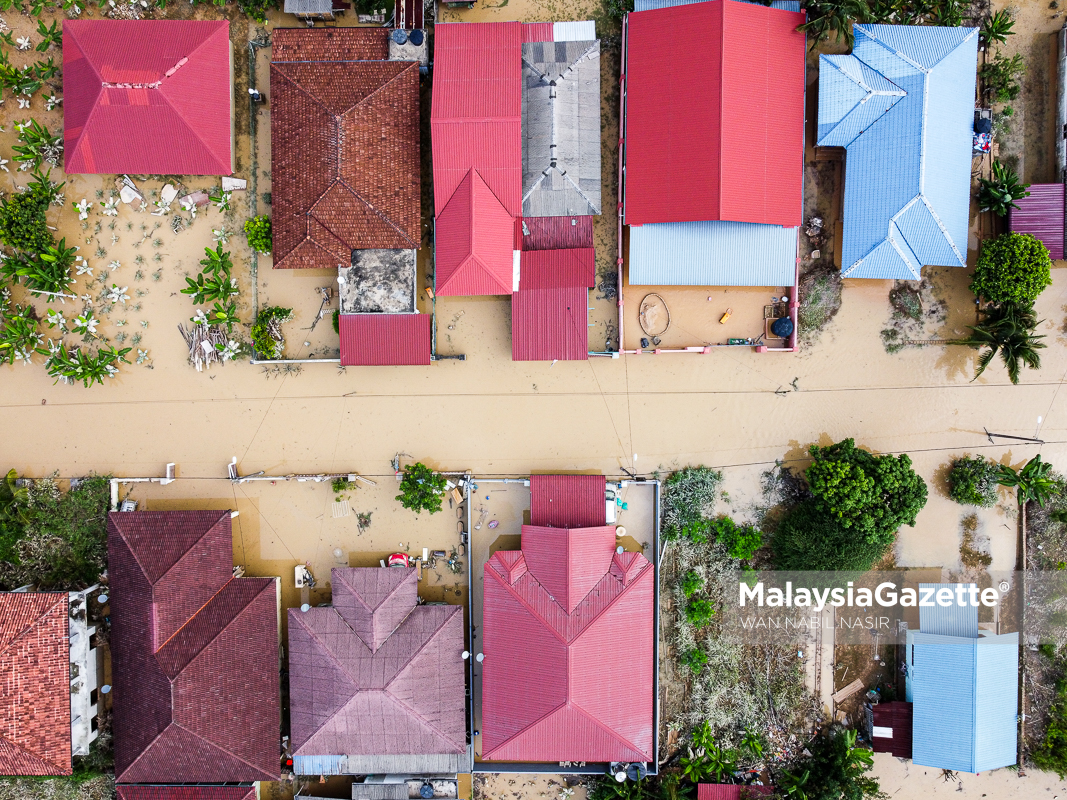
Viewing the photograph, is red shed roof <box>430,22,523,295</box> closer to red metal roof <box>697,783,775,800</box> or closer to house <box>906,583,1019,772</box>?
red metal roof <box>697,783,775,800</box>

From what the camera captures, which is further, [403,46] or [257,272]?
[257,272]

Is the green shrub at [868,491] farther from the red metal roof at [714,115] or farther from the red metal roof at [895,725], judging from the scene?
the red metal roof at [714,115]

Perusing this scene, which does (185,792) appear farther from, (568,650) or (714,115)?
(714,115)

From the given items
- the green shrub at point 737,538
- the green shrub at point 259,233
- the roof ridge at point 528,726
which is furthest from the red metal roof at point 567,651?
the green shrub at point 259,233

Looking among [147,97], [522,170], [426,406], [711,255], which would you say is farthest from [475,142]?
[147,97]

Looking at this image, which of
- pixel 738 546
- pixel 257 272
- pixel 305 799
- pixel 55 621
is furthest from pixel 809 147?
pixel 55 621

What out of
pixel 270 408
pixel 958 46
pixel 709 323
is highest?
pixel 958 46

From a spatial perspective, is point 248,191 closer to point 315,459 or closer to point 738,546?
point 315,459
